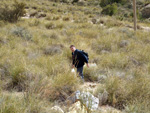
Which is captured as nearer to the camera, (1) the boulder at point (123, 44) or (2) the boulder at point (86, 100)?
(2) the boulder at point (86, 100)

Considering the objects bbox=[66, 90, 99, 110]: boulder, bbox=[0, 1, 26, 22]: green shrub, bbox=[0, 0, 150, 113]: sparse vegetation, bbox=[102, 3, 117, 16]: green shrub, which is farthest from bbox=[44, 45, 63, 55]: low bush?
bbox=[102, 3, 117, 16]: green shrub

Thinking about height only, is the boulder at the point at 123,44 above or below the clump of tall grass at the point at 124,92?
above

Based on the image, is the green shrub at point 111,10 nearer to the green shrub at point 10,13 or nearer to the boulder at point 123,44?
the green shrub at point 10,13

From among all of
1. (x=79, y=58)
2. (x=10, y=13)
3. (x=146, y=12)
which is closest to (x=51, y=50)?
(x=79, y=58)

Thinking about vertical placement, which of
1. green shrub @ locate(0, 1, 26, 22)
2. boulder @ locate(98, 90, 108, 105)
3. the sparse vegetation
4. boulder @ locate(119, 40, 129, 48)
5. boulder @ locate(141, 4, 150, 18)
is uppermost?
boulder @ locate(141, 4, 150, 18)

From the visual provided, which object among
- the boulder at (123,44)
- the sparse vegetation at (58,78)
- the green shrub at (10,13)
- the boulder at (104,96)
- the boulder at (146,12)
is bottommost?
the boulder at (104,96)

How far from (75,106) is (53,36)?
7.05 m

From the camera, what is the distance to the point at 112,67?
5.34 m

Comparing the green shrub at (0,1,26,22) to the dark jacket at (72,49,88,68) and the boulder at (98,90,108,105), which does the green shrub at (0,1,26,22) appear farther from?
the boulder at (98,90,108,105)

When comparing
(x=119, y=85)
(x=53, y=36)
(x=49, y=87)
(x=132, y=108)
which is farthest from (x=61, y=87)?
(x=53, y=36)

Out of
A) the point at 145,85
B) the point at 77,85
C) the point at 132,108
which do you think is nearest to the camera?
the point at 132,108

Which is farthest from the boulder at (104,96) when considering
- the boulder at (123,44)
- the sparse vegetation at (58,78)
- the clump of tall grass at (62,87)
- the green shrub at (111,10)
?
the green shrub at (111,10)

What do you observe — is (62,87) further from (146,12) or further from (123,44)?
(146,12)

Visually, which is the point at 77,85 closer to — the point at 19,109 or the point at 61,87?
the point at 61,87
